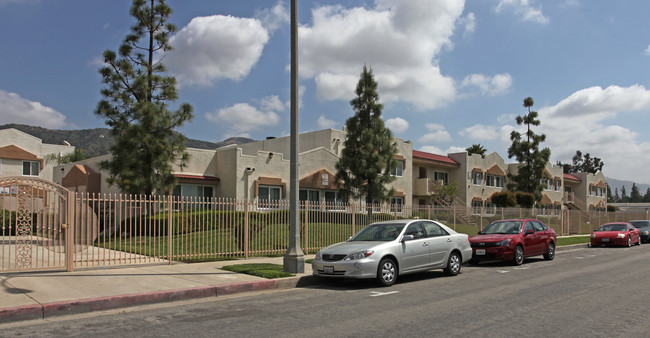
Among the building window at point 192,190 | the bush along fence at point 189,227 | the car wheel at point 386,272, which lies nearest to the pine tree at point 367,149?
the bush along fence at point 189,227

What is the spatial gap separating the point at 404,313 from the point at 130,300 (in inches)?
189

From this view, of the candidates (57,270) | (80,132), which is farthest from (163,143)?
(80,132)

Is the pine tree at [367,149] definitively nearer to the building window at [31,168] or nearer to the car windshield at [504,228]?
the car windshield at [504,228]

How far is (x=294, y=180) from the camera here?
1217cm

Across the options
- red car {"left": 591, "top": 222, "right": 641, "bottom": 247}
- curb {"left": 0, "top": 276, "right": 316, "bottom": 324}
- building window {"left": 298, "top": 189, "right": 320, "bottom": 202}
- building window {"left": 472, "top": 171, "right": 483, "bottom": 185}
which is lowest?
red car {"left": 591, "top": 222, "right": 641, "bottom": 247}

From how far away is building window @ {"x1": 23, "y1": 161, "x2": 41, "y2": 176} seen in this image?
42.8 meters

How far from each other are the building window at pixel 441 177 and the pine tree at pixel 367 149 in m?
18.6

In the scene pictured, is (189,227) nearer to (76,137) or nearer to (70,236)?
(70,236)

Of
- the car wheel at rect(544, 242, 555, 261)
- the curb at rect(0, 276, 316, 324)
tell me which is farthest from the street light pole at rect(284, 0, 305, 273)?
the car wheel at rect(544, 242, 555, 261)

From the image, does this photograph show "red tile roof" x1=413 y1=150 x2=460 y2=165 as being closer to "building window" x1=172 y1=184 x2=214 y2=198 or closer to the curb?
"building window" x1=172 y1=184 x2=214 y2=198

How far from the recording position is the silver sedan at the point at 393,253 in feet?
35.1

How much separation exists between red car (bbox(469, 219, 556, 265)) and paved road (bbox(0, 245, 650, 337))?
345 cm

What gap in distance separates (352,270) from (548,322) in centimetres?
433

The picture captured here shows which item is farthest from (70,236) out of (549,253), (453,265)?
(549,253)
